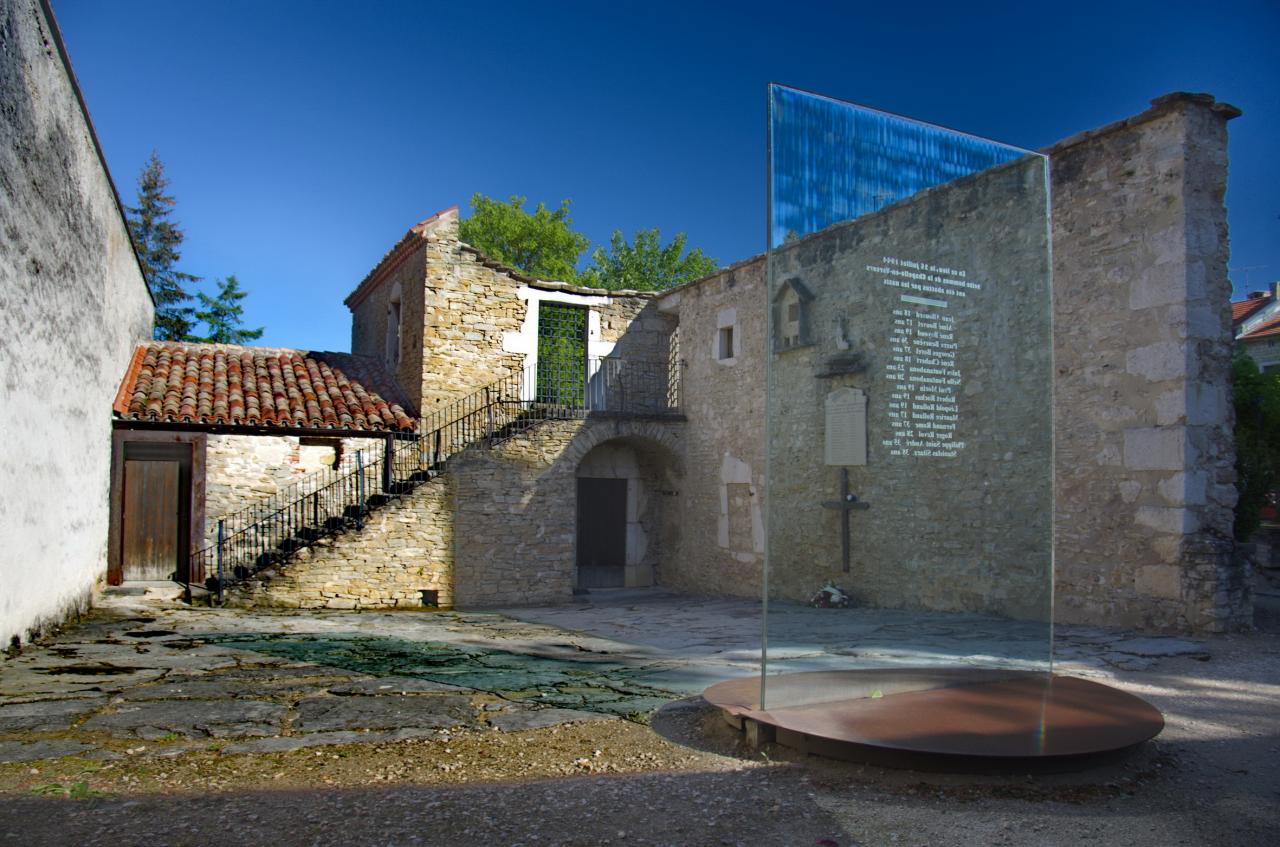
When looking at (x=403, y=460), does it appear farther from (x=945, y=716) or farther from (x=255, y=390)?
(x=945, y=716)

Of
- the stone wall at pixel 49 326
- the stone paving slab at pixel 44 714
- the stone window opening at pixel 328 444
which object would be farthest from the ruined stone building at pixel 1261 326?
the stone paving slab at pixel 44 714

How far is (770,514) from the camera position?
4516 mm

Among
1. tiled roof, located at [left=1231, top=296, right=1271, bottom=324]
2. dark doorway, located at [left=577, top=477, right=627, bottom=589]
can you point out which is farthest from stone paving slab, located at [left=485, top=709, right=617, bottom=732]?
tiled roof, located at [left=1231, top=296, right=1271, bottom=324]

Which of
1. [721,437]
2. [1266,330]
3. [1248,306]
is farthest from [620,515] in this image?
[1248,306]

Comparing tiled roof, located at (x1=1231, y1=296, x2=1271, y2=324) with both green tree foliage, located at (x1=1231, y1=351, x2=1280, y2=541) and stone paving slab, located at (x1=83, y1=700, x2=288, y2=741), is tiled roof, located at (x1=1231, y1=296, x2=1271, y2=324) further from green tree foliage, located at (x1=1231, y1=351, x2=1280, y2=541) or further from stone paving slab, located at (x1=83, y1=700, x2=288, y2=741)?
stone paving slab, located at (x1=83, y1=700, x2=288, y2=741)

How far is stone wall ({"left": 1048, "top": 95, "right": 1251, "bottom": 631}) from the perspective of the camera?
24.6 ft

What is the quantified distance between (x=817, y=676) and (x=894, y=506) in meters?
1.22

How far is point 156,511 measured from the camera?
11859 mm

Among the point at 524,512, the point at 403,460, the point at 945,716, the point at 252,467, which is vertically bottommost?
the point at 945,716

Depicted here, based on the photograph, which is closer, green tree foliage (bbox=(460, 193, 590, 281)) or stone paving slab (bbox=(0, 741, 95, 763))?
stone paving slab (bbox=(0, 741, 95, 763))

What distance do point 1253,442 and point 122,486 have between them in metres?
13.5

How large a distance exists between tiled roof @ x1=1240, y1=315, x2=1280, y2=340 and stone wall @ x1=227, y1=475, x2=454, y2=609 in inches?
801

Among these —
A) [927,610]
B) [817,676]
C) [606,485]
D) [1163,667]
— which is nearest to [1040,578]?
[927,610]

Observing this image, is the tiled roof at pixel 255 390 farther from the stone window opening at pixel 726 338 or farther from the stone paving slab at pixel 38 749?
the stone paving slab at pixel 38 749
